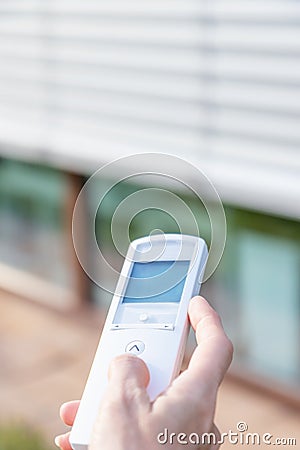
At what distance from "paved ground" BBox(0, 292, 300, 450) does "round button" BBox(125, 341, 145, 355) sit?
1.36 meters

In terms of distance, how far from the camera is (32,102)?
109 inches

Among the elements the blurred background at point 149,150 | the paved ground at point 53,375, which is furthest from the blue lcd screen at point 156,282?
the paved ground at point 53,375

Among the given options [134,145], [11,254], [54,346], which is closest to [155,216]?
[134,145]

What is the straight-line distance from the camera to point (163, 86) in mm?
2320

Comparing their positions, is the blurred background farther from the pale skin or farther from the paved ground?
the pale skin

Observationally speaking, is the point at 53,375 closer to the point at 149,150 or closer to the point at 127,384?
the point at 149,150

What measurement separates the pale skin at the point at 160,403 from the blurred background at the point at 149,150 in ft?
3.47

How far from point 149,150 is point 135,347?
1.79m

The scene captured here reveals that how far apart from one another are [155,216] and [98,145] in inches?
71.4

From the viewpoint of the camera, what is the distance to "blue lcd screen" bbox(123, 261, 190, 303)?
2.14 ft

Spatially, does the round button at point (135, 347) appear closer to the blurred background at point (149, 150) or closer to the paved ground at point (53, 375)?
the blurred background at point (149, 150)

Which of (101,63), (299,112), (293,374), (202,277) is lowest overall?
(202,277)

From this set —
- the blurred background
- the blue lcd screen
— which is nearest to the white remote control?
the blue lcd screen

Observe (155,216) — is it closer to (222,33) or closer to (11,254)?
(222,33)
